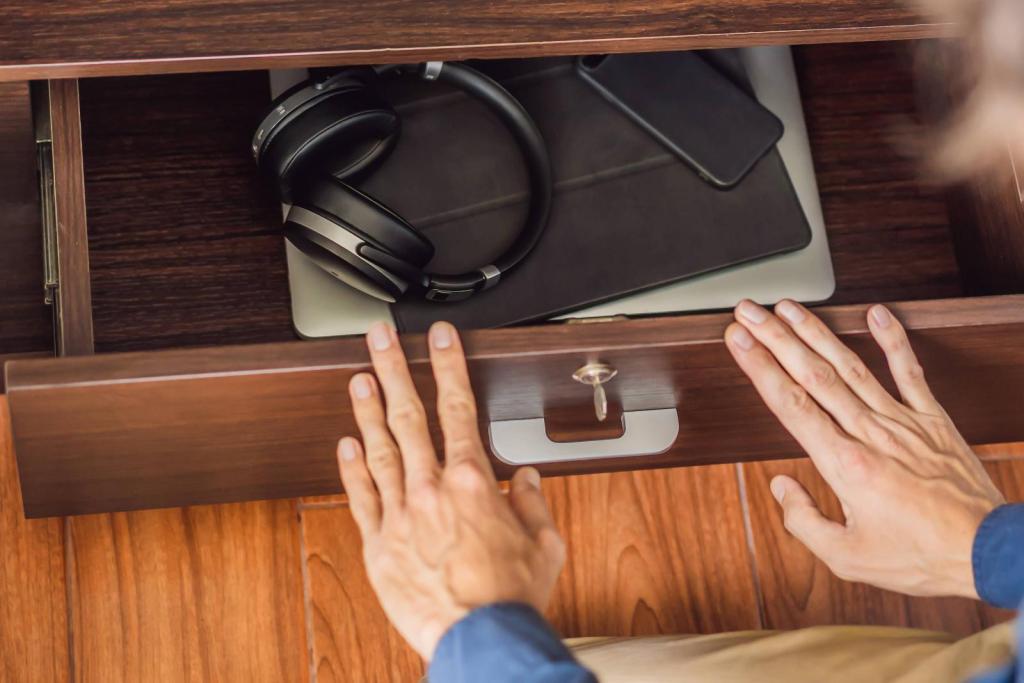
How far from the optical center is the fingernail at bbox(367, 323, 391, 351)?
1.62 feet

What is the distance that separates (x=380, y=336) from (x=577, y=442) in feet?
0.64

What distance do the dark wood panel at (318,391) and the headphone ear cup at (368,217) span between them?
0.31 ft

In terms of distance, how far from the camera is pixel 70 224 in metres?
0.54

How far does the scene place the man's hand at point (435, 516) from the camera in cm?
50

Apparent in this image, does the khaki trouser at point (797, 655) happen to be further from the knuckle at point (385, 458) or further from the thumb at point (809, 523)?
the knuckle at point (385, 458)

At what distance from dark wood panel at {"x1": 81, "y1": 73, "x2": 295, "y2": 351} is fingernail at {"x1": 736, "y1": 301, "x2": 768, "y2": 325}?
30 centimetres

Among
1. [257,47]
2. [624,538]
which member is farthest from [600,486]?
[257,47]

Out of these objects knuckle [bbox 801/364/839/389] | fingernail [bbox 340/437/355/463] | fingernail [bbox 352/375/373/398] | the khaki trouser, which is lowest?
the khaki trouser

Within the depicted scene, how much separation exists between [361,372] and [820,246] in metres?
0.36

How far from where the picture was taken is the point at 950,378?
623 mm

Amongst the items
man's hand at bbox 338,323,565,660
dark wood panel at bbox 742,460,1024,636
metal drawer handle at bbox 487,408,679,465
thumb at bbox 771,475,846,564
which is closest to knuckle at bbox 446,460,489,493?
man's hand at bbox 338,323,565,660

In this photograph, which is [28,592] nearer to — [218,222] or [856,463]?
[218,222]

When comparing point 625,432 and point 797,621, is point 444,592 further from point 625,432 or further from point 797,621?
point 797,621

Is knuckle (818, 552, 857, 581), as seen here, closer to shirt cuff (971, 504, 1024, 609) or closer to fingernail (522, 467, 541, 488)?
shirt cuff (971, 504, 1024, 609)
